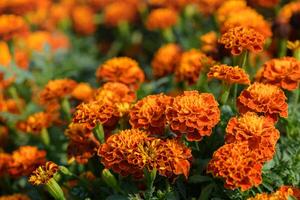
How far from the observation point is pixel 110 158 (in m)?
2.00

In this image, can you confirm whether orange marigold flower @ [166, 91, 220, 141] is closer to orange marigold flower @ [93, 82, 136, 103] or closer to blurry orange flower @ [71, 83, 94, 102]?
orange marigold flower @ [93, 82, 136, 103]

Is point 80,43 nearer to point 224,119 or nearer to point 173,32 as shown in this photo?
point 173,32

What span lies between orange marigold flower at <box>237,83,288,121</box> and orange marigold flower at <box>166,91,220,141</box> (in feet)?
0.48

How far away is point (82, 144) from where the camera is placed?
2381 millimetres

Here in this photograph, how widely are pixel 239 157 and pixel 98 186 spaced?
2.36 ft

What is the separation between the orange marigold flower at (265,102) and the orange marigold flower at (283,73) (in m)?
0.15

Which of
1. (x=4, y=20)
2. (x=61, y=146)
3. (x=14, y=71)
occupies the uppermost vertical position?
(x=4, y=20)

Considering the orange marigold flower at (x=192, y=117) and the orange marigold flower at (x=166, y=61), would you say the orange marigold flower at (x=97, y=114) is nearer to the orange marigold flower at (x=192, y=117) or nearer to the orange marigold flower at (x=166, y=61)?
the orange marigold flower at (x=192, y=117)

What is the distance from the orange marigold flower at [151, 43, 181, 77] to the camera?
121 inches

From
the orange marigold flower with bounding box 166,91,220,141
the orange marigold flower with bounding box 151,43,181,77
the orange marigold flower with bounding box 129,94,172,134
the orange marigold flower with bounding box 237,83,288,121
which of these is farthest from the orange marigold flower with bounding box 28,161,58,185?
the orange marigold flower with bounding box 151,43,181,77

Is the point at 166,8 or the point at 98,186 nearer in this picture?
the point at 98,186

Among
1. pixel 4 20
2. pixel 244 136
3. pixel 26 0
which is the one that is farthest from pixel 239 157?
pixel 26 0

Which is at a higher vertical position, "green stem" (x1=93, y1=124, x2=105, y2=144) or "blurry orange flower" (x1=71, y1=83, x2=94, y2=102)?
"green stem" (x1=93, y1=124, x2=105, y2=144)

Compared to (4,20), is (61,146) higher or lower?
lower
